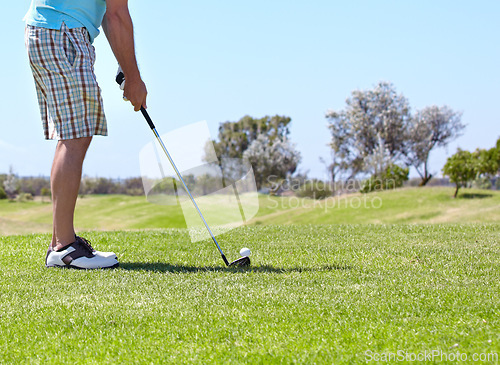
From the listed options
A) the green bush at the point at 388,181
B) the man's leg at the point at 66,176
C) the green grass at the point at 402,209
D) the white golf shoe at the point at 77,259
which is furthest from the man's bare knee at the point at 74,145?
the green bush at the point at 388,181

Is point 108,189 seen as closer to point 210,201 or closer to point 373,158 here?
point 373,158

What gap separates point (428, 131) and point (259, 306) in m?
46.8

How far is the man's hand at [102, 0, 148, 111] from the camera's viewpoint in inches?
150

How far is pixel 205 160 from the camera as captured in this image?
5059 mm

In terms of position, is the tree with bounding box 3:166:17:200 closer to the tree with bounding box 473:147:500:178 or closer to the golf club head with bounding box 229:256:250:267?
the tree with bounding box 473:147:500:178

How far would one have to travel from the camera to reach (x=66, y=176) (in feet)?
12.3

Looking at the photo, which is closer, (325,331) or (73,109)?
(325,331)

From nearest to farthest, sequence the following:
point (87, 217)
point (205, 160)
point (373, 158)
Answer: point (205, 160)
point (87, 217)
point (373, 158)

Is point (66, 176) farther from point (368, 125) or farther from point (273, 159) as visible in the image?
point (273, 159)

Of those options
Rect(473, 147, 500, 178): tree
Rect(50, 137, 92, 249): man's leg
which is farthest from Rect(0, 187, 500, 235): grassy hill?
Rect(50, 137, 92, 249): man's leg

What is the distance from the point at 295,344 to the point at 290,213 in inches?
1051

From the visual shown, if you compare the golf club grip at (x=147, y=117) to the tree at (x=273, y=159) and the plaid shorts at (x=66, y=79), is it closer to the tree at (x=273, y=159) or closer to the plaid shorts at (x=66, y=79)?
the plaid shorts at (x=66, y=79)

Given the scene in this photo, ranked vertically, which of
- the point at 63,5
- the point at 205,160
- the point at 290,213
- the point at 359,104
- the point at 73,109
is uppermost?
the point at 359,104

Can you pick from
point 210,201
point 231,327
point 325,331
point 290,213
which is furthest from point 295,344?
point 290,213
